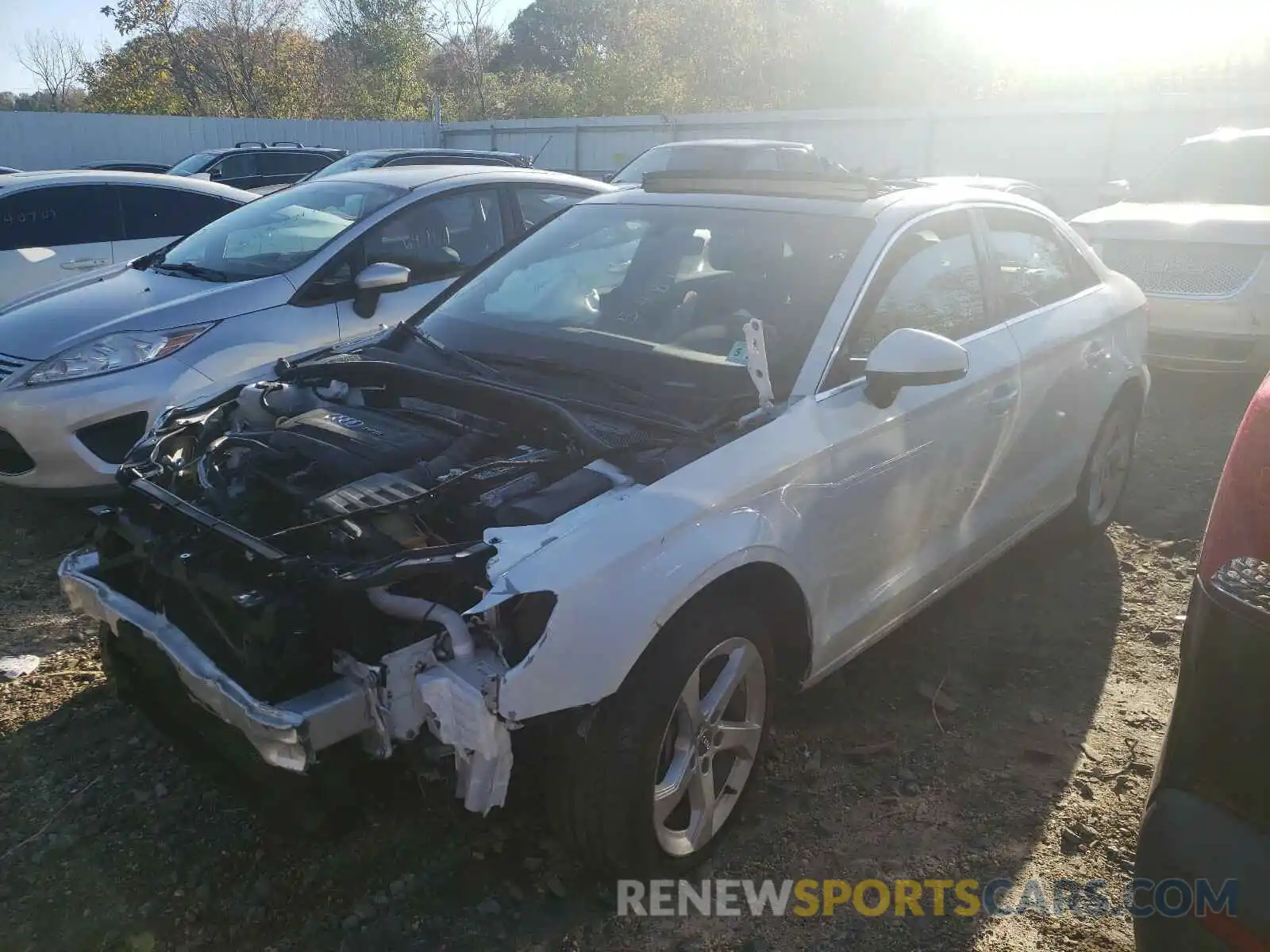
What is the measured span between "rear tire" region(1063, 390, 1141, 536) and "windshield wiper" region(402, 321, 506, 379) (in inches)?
107

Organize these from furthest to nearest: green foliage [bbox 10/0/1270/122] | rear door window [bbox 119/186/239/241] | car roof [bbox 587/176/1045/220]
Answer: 1. green foliage [bbox 10/0/1270/122]
2. rear door window [bbox 119/186/239/241]
3. car roof [bbox 587/176/1045/220]

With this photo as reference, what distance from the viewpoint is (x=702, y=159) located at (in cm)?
1131

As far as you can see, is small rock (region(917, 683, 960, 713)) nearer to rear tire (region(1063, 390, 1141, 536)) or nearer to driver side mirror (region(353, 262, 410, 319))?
rear tire (region(1063, 390, 1141, 536))

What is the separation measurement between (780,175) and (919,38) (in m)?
30.0

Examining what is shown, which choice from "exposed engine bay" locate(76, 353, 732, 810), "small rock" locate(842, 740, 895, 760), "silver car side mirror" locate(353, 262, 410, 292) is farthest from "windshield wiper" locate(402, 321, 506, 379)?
"small rock" locate(842, 740, 895, 760)

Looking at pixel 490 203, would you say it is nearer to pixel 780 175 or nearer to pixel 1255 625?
pixel 780 175

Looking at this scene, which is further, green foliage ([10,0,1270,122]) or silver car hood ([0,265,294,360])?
green foliage ([10,0,1270,122])

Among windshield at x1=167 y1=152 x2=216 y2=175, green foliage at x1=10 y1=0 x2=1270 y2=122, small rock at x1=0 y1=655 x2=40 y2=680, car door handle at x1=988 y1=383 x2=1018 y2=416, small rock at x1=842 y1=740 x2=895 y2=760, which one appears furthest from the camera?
green foliage at x1=10 y1=0 x2=1270 y2=122

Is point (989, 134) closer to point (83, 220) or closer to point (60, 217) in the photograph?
point (83, 220)

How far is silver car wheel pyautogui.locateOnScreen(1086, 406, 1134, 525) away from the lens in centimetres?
447

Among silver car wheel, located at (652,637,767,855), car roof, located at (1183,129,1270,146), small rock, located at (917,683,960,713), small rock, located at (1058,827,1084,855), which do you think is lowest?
small rock, located at (1058,827,1084,855)

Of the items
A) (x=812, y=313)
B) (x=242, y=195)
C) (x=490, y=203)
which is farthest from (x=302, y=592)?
(x=242, y=195)

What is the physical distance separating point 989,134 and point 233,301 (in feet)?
48.4

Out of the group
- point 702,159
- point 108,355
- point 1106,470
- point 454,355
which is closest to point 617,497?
point 454,355
